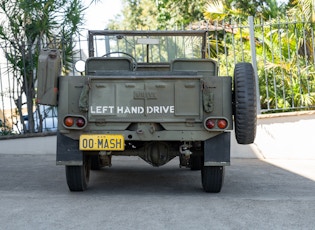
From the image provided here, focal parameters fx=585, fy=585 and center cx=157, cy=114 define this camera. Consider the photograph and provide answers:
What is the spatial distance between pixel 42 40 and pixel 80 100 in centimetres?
543

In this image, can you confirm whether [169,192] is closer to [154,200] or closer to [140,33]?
[154,200]

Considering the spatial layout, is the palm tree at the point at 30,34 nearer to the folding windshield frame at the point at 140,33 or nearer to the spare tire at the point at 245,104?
the folding windshield frame at the point at 140,33

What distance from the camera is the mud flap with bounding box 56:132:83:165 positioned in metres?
6.27

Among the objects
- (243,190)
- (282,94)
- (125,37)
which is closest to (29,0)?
(125,37)

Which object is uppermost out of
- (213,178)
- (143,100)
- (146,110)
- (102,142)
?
(143,100)

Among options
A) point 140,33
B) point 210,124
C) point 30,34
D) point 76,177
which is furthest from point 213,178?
point 30,34

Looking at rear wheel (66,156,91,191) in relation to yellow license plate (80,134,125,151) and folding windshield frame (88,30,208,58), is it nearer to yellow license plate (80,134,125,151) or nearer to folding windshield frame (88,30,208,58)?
yellow license plate (80,134,125,151)

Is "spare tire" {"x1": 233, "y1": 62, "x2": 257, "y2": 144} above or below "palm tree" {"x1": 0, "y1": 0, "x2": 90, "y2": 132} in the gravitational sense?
below

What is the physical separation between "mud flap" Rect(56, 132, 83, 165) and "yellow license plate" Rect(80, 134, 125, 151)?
18cm

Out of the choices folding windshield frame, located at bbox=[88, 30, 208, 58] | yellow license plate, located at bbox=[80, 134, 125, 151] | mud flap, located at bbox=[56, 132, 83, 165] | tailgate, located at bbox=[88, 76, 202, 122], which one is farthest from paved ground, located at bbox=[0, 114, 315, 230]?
folding windshield frame, located at bbox=[88, 30, 208, 58]

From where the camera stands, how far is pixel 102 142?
6168 millimetres

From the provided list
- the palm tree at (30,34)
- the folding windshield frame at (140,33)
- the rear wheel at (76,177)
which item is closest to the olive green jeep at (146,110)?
the rear wheel at (76,177)

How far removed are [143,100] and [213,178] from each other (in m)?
1.20

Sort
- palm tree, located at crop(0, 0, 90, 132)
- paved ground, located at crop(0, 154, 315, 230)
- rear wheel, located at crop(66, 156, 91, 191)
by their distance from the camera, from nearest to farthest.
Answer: paved ground, located at crop(0, 154, 315, 230), rear wheel, located at crop(66, 156, 91, 191), palm tree, located at crop(0, 0, 90, 132)
